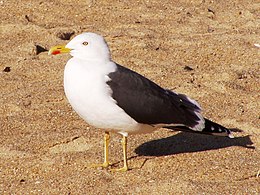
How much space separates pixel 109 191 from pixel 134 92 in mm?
646

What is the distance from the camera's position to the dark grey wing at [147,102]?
14.6ft

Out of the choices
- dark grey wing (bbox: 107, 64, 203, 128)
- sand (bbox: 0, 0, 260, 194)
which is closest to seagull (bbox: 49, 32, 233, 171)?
dark grey wing (bbox: 107, 64, 203, 128)

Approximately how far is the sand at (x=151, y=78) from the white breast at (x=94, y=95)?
0.36m

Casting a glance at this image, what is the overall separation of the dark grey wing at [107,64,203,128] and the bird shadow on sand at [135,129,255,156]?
0.36 meters

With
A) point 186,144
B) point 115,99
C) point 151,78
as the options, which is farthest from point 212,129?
point 151,78

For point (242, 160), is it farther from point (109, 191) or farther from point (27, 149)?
point (27, 149)

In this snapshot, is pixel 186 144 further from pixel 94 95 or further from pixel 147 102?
pixel 94 95

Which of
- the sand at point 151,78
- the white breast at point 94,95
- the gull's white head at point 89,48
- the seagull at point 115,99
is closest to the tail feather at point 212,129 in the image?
the seagull at point 115,99

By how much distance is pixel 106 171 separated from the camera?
4617mm

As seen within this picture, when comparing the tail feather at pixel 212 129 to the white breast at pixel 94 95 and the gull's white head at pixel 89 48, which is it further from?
the gull's white head at pixel 89 48

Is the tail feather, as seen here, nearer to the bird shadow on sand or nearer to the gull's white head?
the bird shadow on sand

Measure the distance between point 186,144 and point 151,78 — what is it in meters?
1.22

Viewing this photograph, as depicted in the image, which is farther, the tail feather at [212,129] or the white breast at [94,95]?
the tail feather at [212,129]

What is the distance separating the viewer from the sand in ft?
14.8
